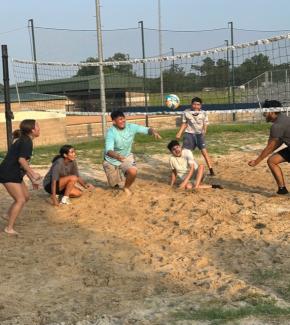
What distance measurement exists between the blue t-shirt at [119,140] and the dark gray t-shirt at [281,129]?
1.75 meters

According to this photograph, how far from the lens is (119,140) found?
733 centimetres

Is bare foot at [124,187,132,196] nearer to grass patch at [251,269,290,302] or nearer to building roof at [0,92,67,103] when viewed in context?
grass patch at [251,269,290,302]

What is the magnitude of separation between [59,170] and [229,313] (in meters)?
3.96

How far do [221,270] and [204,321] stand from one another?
110cm

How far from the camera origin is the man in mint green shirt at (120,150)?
23.6 ft

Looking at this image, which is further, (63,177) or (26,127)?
(63,177)

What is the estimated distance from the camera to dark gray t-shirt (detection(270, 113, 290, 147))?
6625mm

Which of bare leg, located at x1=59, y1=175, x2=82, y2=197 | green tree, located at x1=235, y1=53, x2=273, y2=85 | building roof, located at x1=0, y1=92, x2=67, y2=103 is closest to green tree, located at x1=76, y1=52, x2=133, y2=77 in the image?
building roof, located at x1=0, y1=92, x2=67, y2=103

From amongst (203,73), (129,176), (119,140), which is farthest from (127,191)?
(203,73)

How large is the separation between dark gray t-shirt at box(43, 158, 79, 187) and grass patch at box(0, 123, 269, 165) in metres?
3.06

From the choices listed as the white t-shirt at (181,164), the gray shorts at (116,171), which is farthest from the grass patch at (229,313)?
the white t-shirt at (181,164)

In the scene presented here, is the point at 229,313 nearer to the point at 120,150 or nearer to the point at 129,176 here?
the point at 129,176

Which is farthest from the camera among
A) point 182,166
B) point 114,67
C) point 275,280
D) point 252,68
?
point 114,67

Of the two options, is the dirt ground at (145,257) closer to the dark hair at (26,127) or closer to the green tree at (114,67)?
the dark hair at (26,127)
